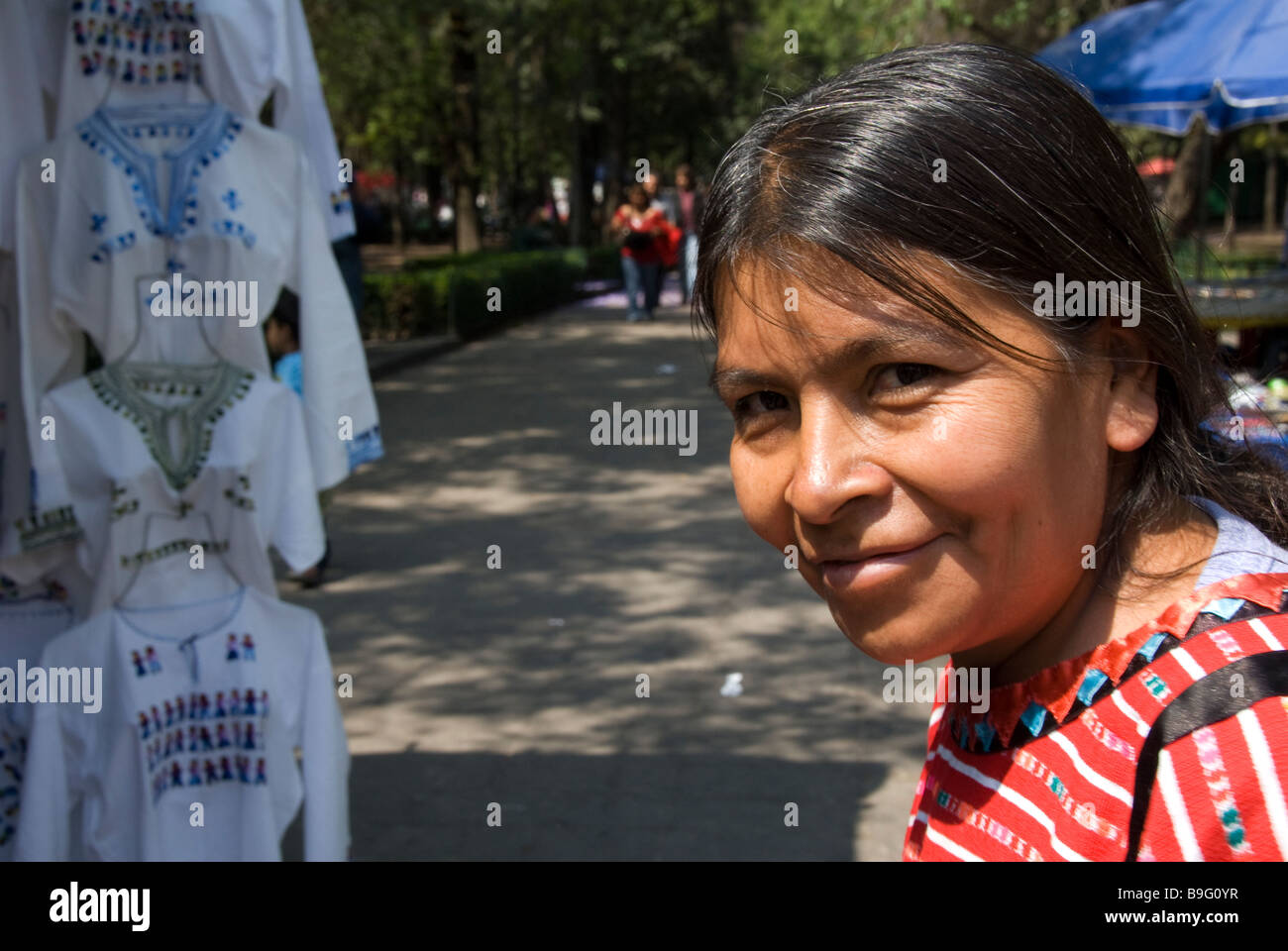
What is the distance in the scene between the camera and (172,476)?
285 centimetres

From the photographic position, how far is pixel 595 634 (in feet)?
18.7

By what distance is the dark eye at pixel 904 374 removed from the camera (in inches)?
36.4

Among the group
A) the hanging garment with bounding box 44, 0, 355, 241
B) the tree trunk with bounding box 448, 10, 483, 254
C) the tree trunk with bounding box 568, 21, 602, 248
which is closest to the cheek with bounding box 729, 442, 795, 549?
the hanging garment with bounding box 44, 0, 355, 241

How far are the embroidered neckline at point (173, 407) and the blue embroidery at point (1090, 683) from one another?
229 cm

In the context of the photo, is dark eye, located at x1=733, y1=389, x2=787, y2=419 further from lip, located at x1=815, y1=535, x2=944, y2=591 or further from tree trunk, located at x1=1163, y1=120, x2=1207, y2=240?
tree trunk, located at x1=1163, y1=120, x2=1207, y2=240

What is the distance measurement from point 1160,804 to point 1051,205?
0.43 meters

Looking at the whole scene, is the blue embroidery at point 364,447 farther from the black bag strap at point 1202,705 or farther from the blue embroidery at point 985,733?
the black bag strap at point 1202,705

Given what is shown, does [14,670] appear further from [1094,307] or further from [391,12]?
[391,12]

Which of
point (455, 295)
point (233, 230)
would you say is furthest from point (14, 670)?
point (455, 295)

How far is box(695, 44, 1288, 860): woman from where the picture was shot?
902 millimetres

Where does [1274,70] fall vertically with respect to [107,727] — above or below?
above

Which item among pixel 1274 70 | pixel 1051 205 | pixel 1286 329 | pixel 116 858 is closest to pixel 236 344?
pixel 116 858

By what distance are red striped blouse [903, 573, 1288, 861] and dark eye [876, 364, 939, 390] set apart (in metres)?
0.25

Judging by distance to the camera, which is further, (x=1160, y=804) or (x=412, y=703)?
(x=412, y=703)
